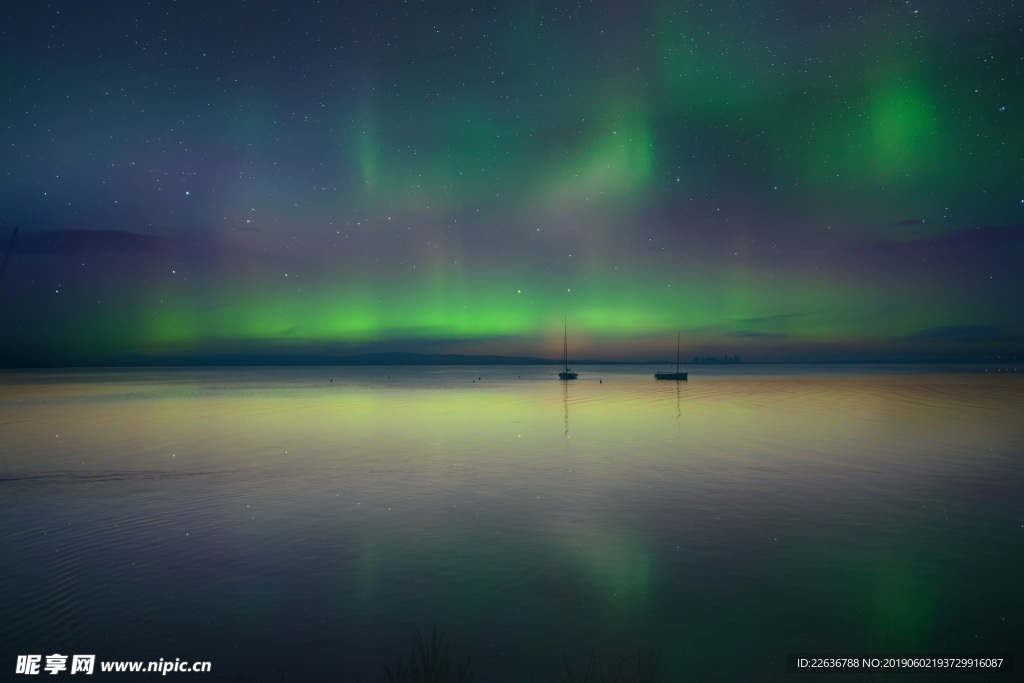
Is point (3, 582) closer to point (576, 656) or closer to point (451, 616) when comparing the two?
point (451, 616)

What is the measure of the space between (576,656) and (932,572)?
33.4ft

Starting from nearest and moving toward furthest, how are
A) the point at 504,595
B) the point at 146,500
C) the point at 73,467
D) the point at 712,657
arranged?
the point at 712,657, the point at 504,595, the point at 146,500, the point at 73,467

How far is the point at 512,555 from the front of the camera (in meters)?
17.3

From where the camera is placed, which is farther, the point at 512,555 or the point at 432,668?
the point at 512,555

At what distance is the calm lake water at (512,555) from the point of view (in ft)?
39.4

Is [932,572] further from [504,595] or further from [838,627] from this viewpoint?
[504,595]

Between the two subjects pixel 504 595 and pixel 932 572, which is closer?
pixel 504 595

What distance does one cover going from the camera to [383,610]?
1344 cm

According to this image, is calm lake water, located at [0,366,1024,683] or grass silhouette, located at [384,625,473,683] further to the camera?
calm lake water, located at [0,366,1024,683]

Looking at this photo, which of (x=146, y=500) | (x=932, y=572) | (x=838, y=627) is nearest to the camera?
(x=838, y=627)

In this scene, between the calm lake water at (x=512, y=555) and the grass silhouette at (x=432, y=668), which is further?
the calm lake water at (x=512, y=555)

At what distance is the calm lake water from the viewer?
39.4 ft

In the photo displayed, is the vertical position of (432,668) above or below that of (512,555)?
above

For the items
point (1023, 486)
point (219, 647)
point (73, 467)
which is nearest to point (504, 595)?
point (219, 647)
